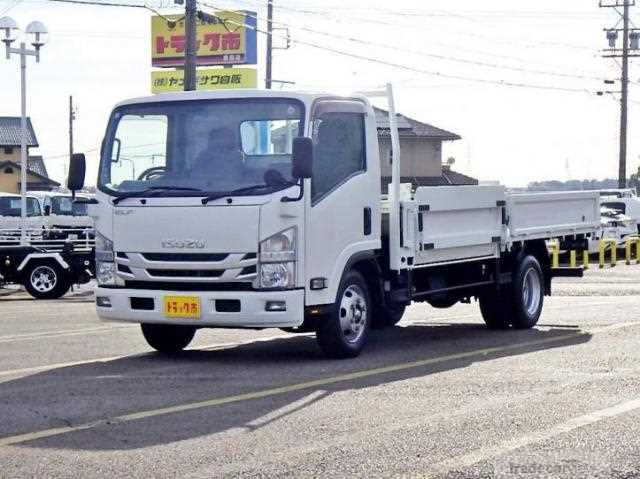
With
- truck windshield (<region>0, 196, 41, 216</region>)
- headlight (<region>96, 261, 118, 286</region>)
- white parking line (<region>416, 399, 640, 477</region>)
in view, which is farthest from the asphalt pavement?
truck windshield (<region>0, 196, 41, 216</region>)

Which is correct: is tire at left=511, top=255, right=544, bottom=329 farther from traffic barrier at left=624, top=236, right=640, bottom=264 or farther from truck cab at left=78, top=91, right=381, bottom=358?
traffic barrier at left=624, top=236, right=640, bottom=264

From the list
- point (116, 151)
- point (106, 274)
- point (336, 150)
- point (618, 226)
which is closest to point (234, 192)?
point (336, 150)

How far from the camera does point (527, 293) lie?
15523 millimetres

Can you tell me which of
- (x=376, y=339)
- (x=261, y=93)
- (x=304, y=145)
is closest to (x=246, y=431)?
(x=304, y=145)

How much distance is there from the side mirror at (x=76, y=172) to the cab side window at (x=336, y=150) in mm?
2470

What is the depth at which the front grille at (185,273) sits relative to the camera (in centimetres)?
1140

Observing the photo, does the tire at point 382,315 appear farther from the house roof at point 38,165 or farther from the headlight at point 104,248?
the house roof at point 38,165

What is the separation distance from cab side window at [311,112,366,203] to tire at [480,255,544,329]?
12.1 ft

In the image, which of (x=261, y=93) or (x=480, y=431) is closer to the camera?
(x=480, y=431)

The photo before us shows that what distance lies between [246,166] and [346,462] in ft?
16.0

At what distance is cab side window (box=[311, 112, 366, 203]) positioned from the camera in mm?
11617

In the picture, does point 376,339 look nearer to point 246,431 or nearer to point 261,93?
point 261,93

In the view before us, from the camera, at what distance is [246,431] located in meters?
8.12

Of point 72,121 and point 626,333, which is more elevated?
point 72,121
